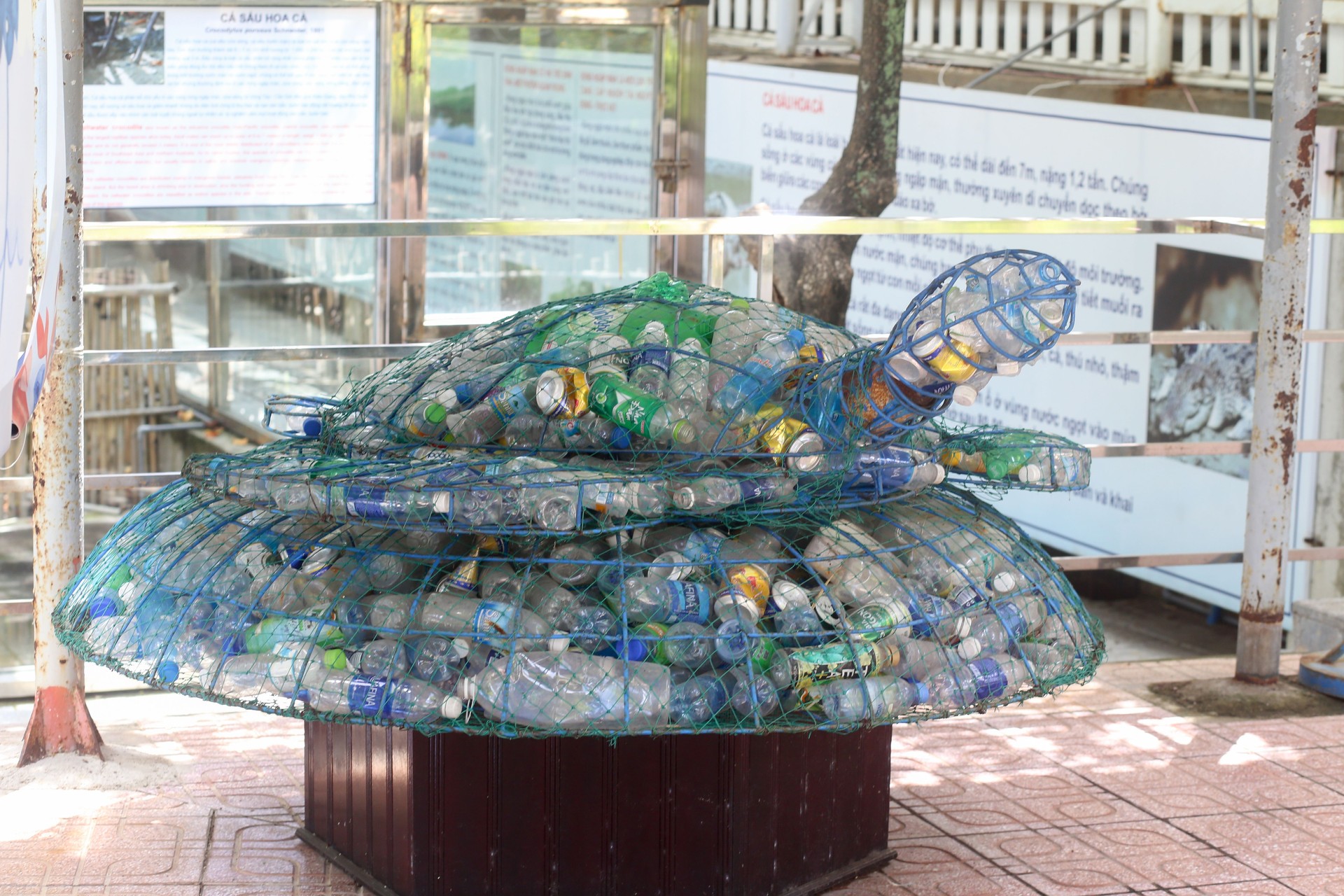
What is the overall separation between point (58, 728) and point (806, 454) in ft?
7.96

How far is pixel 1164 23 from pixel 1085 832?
6752 mm

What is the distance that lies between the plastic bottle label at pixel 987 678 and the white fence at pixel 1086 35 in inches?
235

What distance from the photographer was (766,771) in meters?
3.83

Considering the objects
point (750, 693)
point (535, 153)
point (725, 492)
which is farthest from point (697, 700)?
point (535, 153)

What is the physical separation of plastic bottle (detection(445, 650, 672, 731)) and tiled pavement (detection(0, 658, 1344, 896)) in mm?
942

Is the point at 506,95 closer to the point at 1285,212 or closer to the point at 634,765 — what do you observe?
the point at 1285,212

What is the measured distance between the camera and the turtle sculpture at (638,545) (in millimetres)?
3451

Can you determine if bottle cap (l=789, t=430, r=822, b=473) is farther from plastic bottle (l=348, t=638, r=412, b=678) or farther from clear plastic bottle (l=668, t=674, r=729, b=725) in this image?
plastic bottle (l=348, t=638, r=412, b=678)

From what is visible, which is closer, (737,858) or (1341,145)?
(737,858)

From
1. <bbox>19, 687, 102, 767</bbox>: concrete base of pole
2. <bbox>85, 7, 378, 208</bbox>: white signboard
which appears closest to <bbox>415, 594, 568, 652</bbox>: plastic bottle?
<bbox>19, 687, 102, 767</bbox>: concrete base of pole

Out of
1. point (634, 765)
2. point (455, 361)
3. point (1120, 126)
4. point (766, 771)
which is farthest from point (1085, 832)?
point (1120, 126)

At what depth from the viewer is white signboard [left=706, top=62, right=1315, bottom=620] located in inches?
326

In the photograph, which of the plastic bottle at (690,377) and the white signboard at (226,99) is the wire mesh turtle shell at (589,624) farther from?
the white signboard at (226,99)

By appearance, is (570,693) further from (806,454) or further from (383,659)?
(806,454)
